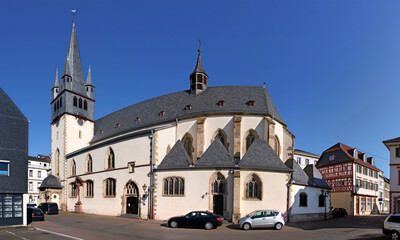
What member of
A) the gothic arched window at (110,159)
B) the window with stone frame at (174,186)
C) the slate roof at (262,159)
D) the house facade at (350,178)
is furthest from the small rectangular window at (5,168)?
the house facade at (350,178)

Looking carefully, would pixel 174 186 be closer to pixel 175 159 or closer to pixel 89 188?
pixel 175 159

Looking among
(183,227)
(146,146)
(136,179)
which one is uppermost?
(146,146)

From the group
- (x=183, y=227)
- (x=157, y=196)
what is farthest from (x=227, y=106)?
(x=183, y=227)

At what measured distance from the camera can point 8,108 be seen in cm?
2119

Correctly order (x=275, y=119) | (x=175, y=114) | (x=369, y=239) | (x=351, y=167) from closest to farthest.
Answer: (x=369, y=239)
(x=275, y=119)
(x=175, y=114)
(x=351, y=167)

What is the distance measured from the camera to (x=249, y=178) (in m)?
25.5

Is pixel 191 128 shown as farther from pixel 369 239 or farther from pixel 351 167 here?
pixel 351 167

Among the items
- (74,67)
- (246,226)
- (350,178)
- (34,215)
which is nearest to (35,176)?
(74,67)

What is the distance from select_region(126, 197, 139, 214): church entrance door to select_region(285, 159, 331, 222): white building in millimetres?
14476

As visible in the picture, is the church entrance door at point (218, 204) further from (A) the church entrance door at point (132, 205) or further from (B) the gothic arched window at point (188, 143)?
(A) the church entrance door at point (132, 205)

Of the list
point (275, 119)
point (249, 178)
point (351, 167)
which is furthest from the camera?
point (351, 167)

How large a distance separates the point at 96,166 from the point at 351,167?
1406 inches

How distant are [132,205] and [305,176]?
57.6 ft

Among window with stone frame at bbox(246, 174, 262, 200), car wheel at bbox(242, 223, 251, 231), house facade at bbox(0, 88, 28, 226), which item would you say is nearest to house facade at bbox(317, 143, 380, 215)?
window with stone frame at bbox(246, 174, 262, 200)
